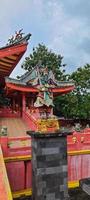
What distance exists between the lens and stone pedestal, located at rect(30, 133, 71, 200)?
9.45 meters

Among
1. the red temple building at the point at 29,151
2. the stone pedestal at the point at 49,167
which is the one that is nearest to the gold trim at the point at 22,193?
the red temple building at the point at 29,151

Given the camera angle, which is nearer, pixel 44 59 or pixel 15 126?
pixel 15 126

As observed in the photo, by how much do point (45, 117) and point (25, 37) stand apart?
32.5 feet

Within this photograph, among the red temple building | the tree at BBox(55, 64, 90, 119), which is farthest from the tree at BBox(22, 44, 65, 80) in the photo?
the red temple building

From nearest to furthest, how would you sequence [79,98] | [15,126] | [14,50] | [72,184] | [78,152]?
[72,184] < [78,152] < [15,126] < [14,50] < [79,98]

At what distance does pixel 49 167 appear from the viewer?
9.52 meters

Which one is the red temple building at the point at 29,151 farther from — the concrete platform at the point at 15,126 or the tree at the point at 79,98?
the tree at the point at 79,98

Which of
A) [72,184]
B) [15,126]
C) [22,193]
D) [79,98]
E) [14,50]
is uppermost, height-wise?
[14,50]

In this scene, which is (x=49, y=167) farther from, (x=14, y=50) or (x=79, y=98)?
(x=79, y=98)

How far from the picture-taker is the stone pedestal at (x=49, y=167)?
945 centimetres

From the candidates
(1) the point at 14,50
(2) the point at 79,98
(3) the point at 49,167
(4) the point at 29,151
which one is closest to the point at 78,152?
(4) the point at 29,151

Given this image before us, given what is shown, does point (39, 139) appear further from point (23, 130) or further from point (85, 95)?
point (85, 95)

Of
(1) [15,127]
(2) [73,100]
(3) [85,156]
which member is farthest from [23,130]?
(2) [73,100]

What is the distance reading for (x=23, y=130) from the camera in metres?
16.9
